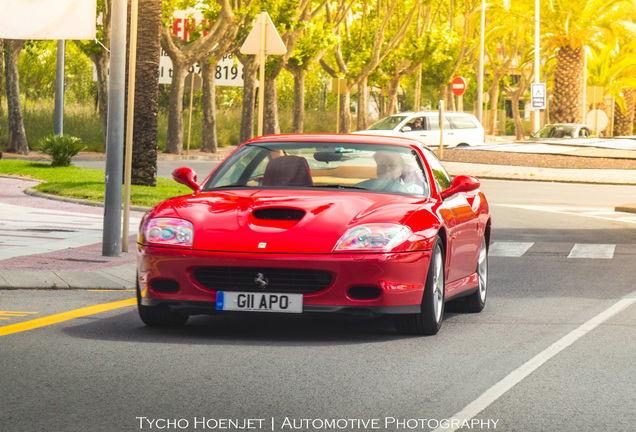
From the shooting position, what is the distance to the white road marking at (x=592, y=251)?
14.7 m

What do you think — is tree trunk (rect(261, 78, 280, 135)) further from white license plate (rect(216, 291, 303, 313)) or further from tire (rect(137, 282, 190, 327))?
white license plate (rect(216, 291, 303, 313))

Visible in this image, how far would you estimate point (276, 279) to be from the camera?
7559 millimetres

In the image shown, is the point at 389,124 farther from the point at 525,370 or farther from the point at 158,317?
the point at 525,370

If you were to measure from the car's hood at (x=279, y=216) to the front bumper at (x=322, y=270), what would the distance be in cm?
7

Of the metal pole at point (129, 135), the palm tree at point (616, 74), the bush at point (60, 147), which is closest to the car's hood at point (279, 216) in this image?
the metal pole at point (129, 135)

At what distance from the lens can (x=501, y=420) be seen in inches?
222

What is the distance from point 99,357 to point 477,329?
115 inches

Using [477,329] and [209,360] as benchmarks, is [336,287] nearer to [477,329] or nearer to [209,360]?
[209,360]

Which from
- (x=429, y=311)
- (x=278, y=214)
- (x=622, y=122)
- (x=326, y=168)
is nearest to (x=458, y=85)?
(x=622, y=122)

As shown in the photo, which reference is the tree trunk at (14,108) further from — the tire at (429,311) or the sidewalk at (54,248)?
the tire at (429,311)

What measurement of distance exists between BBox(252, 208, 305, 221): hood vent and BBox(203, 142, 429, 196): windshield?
0.79 m

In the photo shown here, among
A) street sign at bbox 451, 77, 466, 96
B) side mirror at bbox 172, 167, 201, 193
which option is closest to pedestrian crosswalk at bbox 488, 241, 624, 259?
side mirror at bbox 172, 167, 201, 193

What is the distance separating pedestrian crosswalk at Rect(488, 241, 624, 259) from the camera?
14.8m

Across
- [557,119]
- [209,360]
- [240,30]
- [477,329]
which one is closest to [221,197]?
[209,360]
